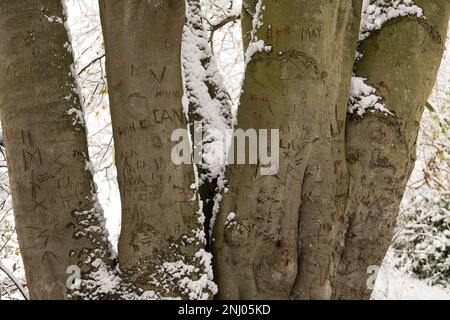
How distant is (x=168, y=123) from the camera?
2.00 metres

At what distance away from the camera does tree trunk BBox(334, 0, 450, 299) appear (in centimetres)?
230

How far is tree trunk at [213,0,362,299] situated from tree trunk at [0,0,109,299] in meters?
0.66

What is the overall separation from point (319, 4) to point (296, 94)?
0.40 m

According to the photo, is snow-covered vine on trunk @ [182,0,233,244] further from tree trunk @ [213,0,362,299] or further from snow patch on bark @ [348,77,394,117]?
snow patch on bark @ [348,77,394,117]

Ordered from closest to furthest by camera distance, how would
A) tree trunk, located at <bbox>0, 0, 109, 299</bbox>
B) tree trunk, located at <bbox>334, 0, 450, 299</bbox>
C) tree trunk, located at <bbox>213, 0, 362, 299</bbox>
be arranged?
tree trunk, located at <bbox>0, 0, 109, 299</bbox> → tree trunk, located at <bbox>213, 0, 362, 299</bbox> → tree trunk, located at <bbox>334, 0, 450, 299</bbox>

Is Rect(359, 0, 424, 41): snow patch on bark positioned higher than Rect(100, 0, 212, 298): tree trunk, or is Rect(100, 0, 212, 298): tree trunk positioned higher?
Rect(359, 0, 424, 41): snow patch on bark

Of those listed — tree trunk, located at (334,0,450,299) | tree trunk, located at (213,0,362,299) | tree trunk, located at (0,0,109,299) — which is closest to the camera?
tree trunk, located at (0,0,109,299)

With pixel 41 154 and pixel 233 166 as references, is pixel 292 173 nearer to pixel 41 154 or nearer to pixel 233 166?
pixel 233 166

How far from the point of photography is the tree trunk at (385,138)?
230cm

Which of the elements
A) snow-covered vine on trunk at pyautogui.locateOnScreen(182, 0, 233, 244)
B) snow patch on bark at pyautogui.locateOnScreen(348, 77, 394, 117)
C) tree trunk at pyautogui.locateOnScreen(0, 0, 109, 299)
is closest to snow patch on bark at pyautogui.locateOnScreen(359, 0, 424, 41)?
snow patch on bark at pyautogui.locateOnScreen(348, 77, 394, 117)

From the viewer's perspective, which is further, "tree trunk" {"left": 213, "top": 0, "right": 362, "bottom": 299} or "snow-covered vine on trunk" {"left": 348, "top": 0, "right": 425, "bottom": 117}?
"snow-covered vine on trunk" {"left": 348, "top": 0, "right": 425, "bottom": 117}

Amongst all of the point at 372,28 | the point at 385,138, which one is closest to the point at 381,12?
the point at 372,28

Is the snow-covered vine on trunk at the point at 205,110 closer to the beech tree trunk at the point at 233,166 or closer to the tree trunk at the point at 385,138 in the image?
the beech tree trunk at the point at 233,166
